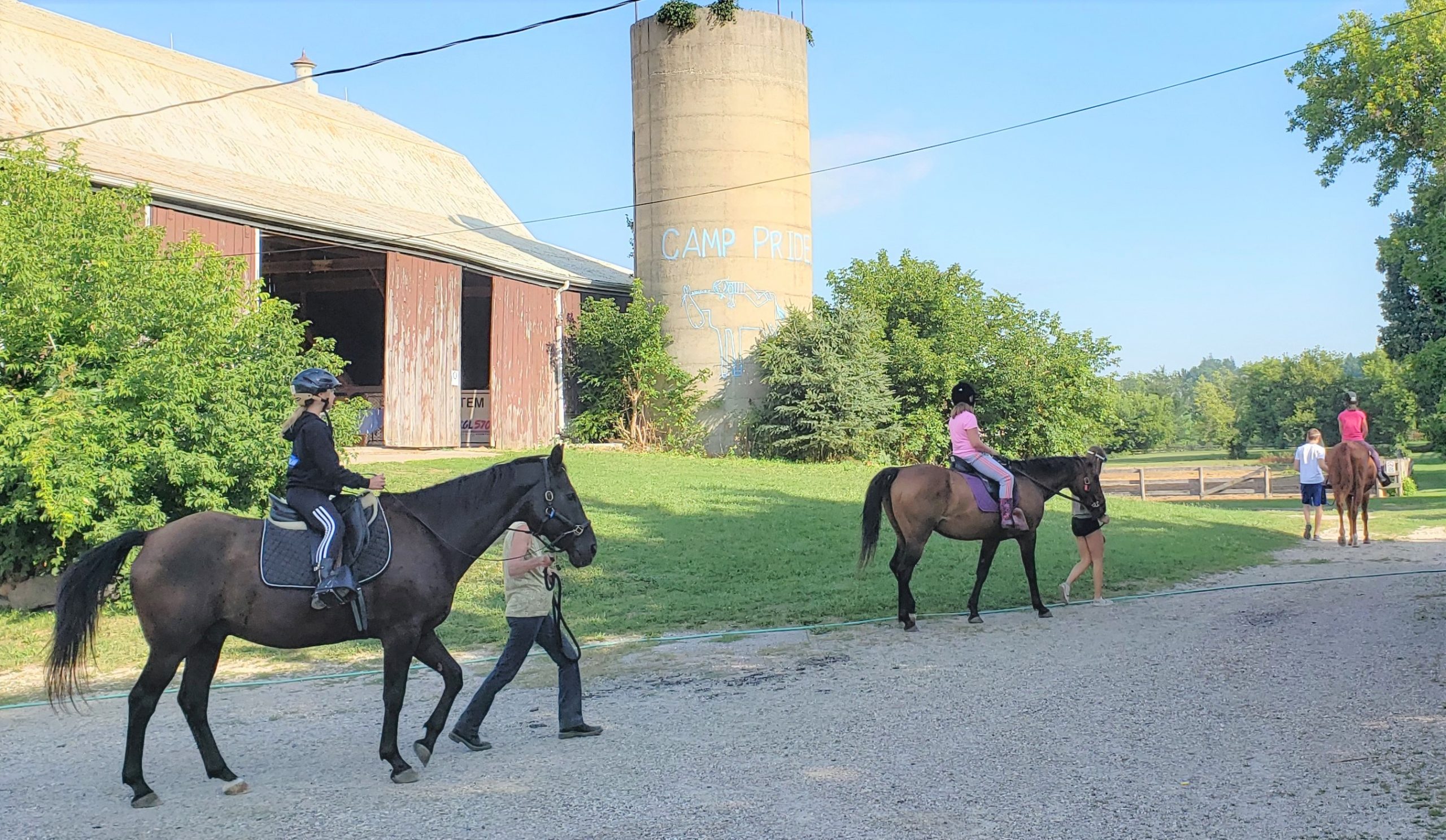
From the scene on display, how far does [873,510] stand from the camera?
37.0 feet

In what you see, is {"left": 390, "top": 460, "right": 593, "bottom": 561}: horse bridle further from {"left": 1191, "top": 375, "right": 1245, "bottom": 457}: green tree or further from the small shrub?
{"left": 1191, "top": 375, "right": 1245, "bottom": 457}: green tree

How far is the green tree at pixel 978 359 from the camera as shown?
35.6 m

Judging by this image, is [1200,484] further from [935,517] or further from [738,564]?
[935,517]

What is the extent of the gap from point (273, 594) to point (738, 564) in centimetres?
883

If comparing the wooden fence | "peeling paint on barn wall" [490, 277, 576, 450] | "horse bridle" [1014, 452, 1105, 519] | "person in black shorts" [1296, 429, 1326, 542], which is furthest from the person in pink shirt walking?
the wooden fence

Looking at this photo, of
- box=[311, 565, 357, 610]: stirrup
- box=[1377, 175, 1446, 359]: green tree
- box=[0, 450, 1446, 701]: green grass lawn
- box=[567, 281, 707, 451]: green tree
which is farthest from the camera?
box=[567, 281, 707, 451]: green tree

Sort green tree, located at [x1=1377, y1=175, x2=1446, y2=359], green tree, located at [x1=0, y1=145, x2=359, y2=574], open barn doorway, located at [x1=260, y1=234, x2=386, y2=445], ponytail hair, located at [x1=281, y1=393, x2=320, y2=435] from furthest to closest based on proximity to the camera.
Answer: open barn doorway, located at [x1=260, y1=234, x2=386, y2=445] → green tree, located at [x1=0, y1=145, x2=359, y2=574] → green tree, located at [x1=1377, y1=175, x2=1446, y2=359] → ponytail hair, located at [x1=281, y1=393, x2=320, y2=435]

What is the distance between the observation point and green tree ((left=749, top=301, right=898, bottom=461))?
3089 cm

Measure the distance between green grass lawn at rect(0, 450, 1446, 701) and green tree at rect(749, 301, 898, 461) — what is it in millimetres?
6422

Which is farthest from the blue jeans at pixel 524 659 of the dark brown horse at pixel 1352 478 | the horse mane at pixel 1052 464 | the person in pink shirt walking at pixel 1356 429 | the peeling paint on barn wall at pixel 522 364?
the peeling paint on barn wall at pixel 522 364

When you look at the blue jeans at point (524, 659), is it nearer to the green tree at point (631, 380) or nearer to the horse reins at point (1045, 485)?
the horse reins at point (1045, 485)

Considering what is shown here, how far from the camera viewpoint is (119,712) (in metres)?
8.66

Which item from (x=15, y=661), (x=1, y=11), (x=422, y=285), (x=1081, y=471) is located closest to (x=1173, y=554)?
(x=1081, y=471)

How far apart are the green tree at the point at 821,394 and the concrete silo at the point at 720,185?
1.05m
